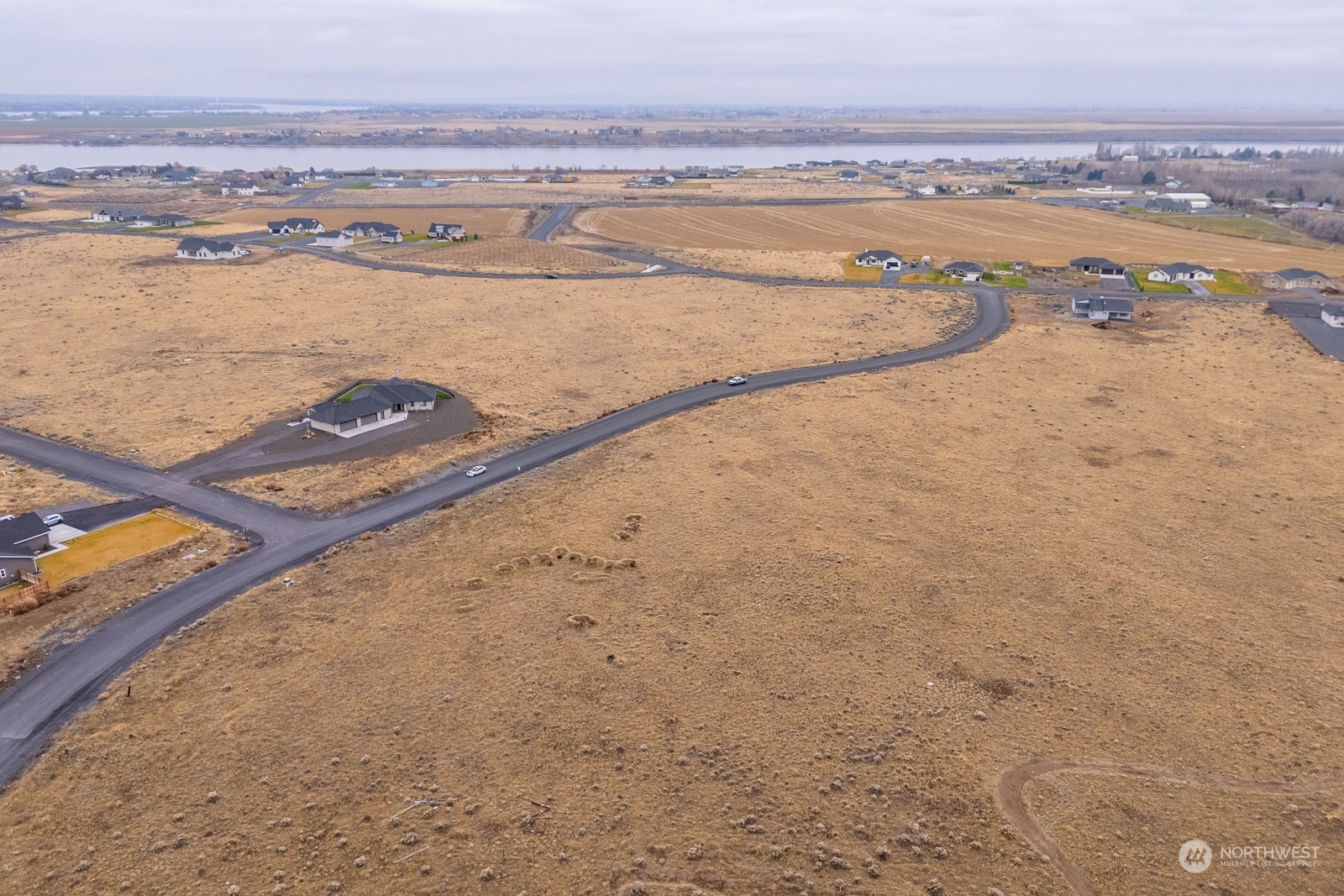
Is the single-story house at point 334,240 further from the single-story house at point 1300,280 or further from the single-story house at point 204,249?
the single-story house at point 1300,280

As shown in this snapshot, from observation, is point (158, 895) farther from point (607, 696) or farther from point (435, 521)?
point (435, 521)

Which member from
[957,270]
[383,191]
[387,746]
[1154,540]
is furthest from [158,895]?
[383,191]

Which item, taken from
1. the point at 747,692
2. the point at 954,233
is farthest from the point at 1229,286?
the point at 747,692

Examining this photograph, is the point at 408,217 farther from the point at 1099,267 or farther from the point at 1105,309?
the point at 1105,309

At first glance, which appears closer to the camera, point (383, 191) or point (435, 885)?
point (435, 885)

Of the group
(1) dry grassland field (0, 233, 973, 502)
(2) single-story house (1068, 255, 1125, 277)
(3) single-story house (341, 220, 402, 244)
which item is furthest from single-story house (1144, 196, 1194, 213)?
(3) single-story house (341, 220, 402, 244)

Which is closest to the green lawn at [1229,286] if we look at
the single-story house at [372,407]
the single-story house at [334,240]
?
the single-story house at [372,407]

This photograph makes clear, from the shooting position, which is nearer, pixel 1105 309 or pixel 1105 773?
pixel 1105 773
